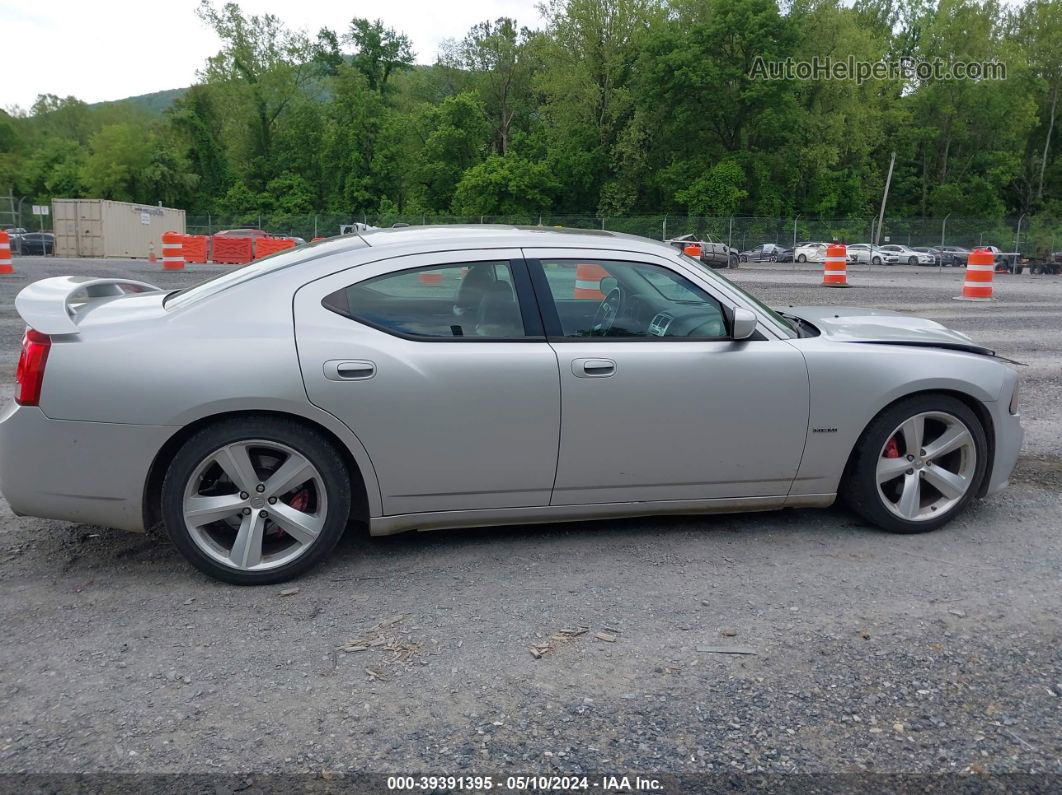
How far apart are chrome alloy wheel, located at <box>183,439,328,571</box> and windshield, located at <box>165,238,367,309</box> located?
0.75 metres

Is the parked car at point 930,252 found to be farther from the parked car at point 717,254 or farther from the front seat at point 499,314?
the front seat at point 499,314

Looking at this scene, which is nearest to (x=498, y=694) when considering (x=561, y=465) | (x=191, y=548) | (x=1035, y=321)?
(x=561, y=465)

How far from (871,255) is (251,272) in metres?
49.3

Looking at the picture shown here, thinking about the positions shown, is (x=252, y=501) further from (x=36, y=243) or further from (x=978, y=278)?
(x=36, y=243)

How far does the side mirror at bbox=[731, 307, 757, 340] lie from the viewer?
4.19 meters

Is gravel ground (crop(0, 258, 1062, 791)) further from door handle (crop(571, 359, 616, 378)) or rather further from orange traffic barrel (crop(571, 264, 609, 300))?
orange traffic barrel (crop(571, 264, 609, 300))

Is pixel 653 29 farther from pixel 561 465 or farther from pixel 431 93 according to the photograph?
pixel 561 465

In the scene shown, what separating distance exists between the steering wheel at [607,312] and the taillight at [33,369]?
227 cm

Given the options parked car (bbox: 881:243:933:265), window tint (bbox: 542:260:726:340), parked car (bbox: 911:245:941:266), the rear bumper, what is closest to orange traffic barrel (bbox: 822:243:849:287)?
window tint (bbox: 542:260:726:340)

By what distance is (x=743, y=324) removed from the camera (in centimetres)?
419

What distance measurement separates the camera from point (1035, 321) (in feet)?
47.5

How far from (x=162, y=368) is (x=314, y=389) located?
60 centimetres

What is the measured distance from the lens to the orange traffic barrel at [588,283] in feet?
13.8

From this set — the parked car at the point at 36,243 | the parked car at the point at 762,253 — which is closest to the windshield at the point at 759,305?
the parked car at the point at 36,243
